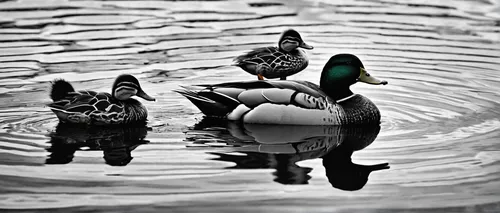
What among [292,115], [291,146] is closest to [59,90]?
[292,115]

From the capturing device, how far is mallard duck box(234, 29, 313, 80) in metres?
13.1

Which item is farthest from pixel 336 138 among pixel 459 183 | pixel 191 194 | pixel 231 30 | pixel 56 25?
pixel 56 25

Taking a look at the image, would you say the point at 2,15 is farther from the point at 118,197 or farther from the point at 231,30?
the point at 118,197

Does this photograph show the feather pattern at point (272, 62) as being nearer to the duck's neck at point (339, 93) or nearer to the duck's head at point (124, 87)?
the duck's neck at point (339, 93)

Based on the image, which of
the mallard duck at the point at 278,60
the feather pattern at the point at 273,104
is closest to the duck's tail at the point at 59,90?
the feather pattern at the point at 273,104

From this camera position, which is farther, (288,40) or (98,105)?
(288,40)

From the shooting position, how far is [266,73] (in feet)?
43.5

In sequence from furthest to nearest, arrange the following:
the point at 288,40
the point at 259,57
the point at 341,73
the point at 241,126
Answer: the point at 288,40 < the point at 259,57 < the point at 341,73 < the point at 241,126

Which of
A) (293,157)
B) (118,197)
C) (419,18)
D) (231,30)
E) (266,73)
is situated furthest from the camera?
(419,18)

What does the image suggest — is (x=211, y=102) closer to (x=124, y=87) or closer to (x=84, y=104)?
(x=124, y=87)

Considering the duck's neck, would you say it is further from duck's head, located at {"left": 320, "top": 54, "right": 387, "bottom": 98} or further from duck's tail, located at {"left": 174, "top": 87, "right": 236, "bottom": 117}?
duck's tail, located at {"left": 174, "top": 87, "right": 236, "bottom": 117}

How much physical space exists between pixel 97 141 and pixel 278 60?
12.3 ft

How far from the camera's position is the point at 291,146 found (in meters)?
10.1

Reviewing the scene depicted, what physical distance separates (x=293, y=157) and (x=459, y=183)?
1.71 metres
